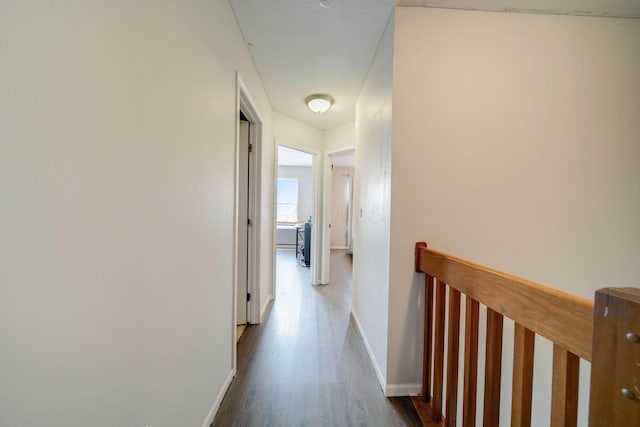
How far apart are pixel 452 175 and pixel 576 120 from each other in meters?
0.87

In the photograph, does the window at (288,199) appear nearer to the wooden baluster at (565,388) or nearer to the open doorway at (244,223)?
the open doorway at (244,223)

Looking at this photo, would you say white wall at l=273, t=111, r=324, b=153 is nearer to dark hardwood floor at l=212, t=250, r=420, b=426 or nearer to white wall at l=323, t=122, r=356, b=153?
white wall at l=323, t=122, r=356, b=153

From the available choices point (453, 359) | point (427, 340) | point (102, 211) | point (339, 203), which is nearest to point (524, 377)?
point (453, 359)

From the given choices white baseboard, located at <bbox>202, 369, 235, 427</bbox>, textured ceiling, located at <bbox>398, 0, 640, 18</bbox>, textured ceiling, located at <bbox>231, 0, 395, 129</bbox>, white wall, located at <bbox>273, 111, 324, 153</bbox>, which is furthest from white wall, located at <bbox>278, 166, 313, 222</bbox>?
textured ceiling, located at <bbox>398, 0, 640, 18</bbox>

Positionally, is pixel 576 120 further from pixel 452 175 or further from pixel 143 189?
pixel 143 189

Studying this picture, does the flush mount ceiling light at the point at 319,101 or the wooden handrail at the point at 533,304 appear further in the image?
the flush mount ceiling light at the point at 319,101

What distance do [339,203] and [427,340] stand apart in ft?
19.4

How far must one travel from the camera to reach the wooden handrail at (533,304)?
2.11 ft

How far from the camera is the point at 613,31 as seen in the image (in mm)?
1630

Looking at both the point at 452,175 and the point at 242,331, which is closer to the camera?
the point at 452,175

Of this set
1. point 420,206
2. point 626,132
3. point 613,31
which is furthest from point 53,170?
point 613,31

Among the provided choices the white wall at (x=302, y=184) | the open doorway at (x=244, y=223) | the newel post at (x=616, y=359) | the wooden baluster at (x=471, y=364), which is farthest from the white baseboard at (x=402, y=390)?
the white wall at (x=302, y=184)

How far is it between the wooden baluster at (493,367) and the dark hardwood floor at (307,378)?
622 mm

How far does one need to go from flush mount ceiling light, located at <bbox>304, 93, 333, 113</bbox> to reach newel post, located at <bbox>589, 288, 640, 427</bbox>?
270cm
